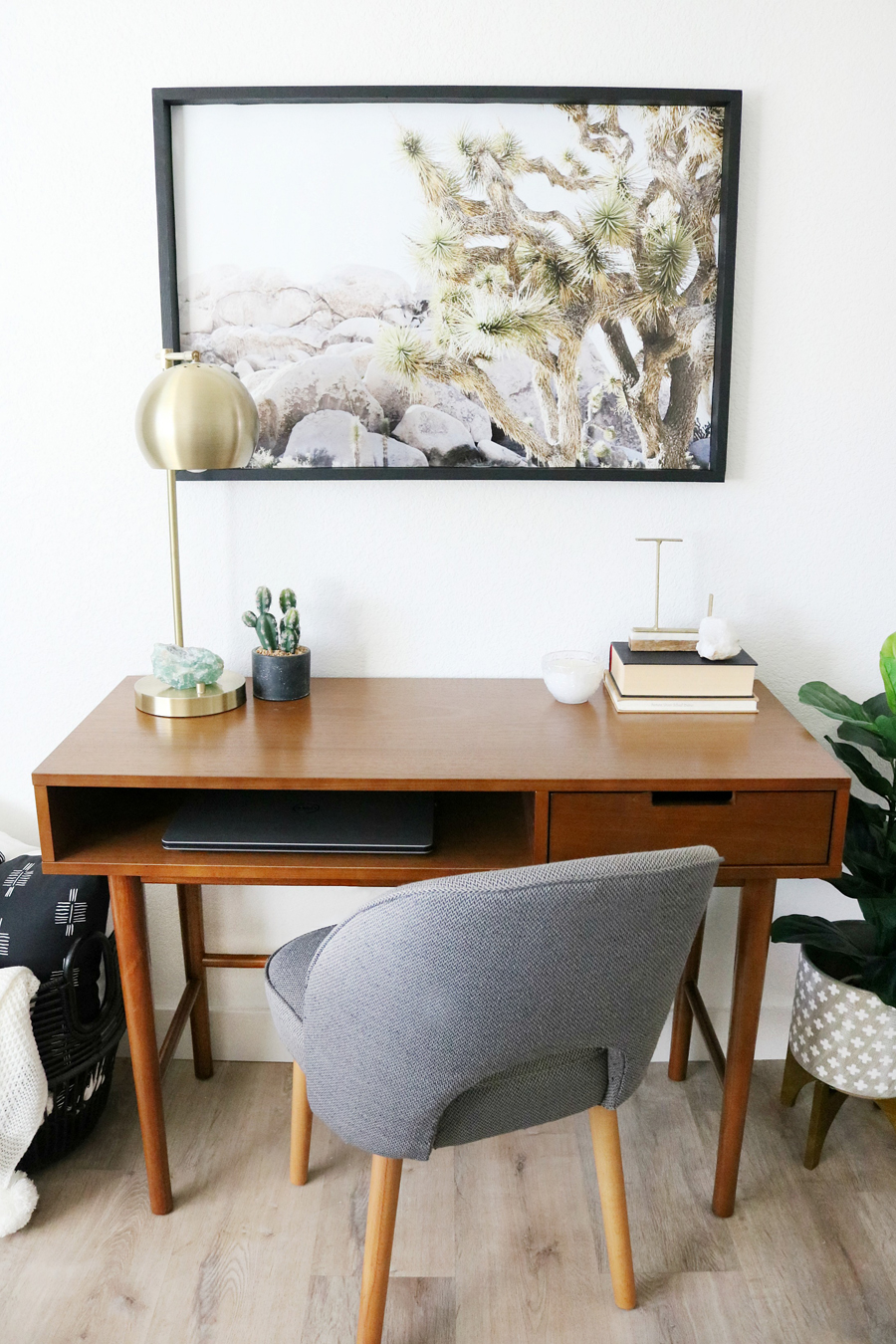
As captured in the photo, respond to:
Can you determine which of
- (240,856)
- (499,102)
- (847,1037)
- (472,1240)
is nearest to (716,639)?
(847,1037)

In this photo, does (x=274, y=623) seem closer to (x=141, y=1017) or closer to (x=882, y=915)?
(x=141, y=1017)

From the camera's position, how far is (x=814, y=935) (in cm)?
169

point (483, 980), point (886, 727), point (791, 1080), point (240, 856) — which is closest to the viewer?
point (483, 980)

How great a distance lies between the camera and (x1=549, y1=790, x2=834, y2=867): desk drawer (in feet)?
4.54

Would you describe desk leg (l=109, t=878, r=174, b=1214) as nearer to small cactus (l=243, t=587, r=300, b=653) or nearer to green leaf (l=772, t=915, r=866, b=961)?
small cactus (l=243, t=587, r=300, b=653)

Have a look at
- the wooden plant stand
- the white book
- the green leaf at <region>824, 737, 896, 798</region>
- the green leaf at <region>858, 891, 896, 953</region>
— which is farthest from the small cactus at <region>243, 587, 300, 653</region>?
the wooden plant stand

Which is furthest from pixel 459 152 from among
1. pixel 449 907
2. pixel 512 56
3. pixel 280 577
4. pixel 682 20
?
pixel 449 907

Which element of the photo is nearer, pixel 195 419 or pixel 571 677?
pixel 195 419

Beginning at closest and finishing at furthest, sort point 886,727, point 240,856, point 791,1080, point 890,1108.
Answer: point 240,856 < point 886,727 < point 890,1108 < point 791,1080

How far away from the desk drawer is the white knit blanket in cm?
87

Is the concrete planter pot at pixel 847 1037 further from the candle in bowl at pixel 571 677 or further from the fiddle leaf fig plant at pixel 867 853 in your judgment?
the candle in bowl at pixel 571 677

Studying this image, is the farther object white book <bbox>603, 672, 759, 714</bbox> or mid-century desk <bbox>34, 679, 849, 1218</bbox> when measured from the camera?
white book <bbox>603, 672, 759, 714</bbox>

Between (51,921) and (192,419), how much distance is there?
86cm

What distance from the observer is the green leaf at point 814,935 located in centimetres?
167
